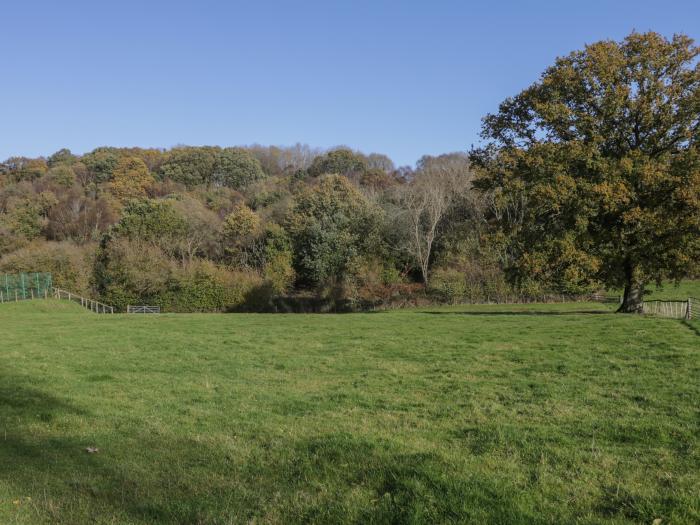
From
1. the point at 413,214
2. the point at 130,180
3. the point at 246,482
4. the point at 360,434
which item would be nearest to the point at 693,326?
the point at 360,434

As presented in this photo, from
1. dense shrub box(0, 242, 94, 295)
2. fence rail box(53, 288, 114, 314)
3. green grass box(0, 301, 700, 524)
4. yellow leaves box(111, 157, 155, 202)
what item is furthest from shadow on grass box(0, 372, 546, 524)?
yellow leaves box(111, 157, 155, 202)

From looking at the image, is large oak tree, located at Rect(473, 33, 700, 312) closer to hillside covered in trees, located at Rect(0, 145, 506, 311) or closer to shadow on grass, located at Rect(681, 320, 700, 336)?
shadow on grass, located at Rect(681, 320, 700, 336)

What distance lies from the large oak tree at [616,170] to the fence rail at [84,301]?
39238mm

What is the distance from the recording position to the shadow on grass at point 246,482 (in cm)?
464

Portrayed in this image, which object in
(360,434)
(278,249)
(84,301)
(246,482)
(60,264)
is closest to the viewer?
(246,482)

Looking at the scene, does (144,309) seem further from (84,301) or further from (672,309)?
(672,309)

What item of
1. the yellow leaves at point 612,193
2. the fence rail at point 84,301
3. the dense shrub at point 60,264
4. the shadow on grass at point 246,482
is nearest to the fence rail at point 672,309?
the yellow leaves at point 612,193

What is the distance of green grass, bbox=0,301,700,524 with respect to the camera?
4.79 metres

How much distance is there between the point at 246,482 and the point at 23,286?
52.0 m

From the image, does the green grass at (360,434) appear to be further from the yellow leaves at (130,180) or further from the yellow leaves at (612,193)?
the yellow leaves at (130,180)

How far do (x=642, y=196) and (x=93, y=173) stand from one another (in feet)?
304

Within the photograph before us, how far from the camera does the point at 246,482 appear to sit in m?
5.52

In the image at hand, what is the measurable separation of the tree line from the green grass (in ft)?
35.9

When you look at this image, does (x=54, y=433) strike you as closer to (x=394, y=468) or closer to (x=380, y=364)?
(x=394, y=468)
